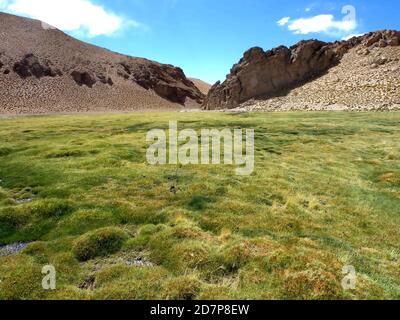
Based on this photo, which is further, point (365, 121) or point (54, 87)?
point (54, 87)

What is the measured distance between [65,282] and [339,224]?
11.8 meters

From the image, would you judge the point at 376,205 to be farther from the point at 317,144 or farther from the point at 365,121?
the point at 365,121

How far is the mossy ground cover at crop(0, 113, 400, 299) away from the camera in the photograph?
11273 millimetres

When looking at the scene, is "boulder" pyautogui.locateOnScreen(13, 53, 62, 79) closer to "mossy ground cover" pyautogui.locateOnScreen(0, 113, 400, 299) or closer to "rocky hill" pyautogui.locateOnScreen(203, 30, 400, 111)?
"rocky hill" pyautogui.locateOnScreen(203, 30, 400, 111)

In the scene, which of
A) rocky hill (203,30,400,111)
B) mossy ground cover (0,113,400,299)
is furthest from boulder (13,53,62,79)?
mossy ground cover (0,113,400,299)

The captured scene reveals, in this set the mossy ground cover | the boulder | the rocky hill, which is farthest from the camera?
the boulder

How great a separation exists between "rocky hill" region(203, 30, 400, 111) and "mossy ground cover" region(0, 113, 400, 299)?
74.6 m

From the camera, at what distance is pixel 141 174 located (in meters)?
24.3

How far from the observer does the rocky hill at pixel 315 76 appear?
9936 cm

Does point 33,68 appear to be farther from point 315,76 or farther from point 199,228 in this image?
point 199,228

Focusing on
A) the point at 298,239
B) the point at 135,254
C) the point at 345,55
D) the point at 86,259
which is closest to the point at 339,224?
the point at 298,239

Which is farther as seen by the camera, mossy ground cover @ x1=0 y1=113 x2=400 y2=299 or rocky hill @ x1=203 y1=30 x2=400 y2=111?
rocky hill @ x1=203 y1=30 x2=400 y2=111
